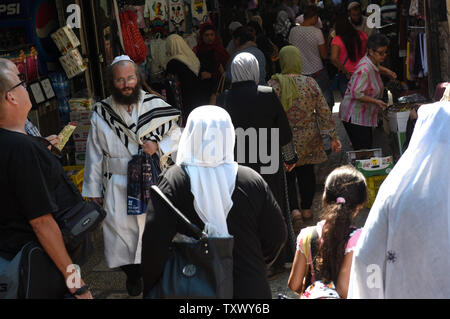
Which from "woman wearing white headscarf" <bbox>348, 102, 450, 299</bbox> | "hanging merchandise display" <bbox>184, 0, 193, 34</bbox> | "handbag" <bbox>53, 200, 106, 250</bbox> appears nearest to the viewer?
"woman wearing white headscarf" <bbox>348, 102, 450, 299</bbox>

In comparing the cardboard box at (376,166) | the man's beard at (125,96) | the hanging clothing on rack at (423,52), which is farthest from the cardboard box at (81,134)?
the hanging clothing on rack at (423,52)

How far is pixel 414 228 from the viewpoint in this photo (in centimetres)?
297

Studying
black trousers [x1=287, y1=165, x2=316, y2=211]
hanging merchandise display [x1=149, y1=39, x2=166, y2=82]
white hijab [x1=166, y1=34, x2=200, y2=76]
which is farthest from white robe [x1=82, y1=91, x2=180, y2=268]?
hanging merchandise display [x1=149, y1=39, x2=166, y2=82]

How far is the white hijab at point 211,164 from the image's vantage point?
2992mm

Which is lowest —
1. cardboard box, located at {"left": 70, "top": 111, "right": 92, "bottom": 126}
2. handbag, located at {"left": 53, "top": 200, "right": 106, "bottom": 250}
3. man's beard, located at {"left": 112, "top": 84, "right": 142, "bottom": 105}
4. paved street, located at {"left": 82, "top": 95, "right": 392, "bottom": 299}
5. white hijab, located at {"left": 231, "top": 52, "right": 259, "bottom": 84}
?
paved street, located at {"left": 82, "top": 95, "right": 392, "bottom": 299}

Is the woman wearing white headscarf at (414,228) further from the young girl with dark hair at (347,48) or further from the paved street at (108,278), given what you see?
the young girl with dark hair at (347,48)

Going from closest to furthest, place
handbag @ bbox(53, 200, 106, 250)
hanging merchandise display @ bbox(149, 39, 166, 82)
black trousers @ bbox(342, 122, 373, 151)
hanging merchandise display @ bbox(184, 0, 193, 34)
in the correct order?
1. handbag @ bbox(53, 200, 106, 250)
2. black trousers @ bbox(342, 122, 373, 151)
3. hanging merchandise display @ bbox(149, 39, 166, 82)
4. hanging merchandise display @ bbox(184, 0, 193, 34)

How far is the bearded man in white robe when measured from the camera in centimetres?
476

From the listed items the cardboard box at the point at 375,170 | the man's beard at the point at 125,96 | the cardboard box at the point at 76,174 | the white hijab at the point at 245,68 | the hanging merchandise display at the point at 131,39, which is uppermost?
the hanging merchandise display at the point at 131,39

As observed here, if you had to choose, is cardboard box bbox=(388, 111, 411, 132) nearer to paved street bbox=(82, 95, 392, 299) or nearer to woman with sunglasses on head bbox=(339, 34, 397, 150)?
woman with sunglasses on head bbox=(339, 34, 397, 150)

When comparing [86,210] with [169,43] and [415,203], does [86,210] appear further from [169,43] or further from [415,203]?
[169,43]

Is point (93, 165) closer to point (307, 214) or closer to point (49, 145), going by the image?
point (49, 145)

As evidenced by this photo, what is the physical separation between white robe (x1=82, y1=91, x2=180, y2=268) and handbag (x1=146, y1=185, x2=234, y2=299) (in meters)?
2.01

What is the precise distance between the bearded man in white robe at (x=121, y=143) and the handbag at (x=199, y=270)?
6.43ft
